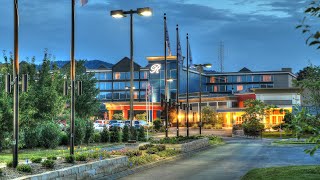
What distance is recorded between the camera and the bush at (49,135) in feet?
112

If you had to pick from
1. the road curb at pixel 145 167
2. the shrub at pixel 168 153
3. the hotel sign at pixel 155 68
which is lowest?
the road curb at pixel 145 167

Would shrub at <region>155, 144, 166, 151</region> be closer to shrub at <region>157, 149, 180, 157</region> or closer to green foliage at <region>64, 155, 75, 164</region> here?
shrub at <region>157, 149, 180, 157</region>

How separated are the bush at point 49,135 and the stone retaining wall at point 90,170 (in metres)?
14.1

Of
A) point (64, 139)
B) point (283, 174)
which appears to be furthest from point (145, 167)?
point (64, 139)

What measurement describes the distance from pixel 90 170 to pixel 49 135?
17286 mm

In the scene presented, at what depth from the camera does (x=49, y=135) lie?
3422 cm

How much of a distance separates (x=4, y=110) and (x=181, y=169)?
1133 centimetres

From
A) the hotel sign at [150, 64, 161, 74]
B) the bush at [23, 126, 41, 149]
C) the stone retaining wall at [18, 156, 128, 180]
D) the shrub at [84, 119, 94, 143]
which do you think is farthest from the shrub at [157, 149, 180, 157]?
the hotel sign at [150, 64, 161, 74]

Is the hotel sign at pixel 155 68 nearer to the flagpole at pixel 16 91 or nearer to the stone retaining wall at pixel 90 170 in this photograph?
the stone retaining wall at pixel 90 170

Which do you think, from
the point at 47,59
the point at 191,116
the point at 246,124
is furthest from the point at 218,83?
the point at 47,59

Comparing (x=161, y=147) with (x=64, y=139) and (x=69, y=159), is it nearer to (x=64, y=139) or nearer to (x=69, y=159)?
(x=64, y=139)

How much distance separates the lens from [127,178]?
19000 millimetres

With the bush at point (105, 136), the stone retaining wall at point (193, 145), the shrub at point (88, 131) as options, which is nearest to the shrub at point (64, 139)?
the shrub at point (88, 131)

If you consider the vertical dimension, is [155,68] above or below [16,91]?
above
